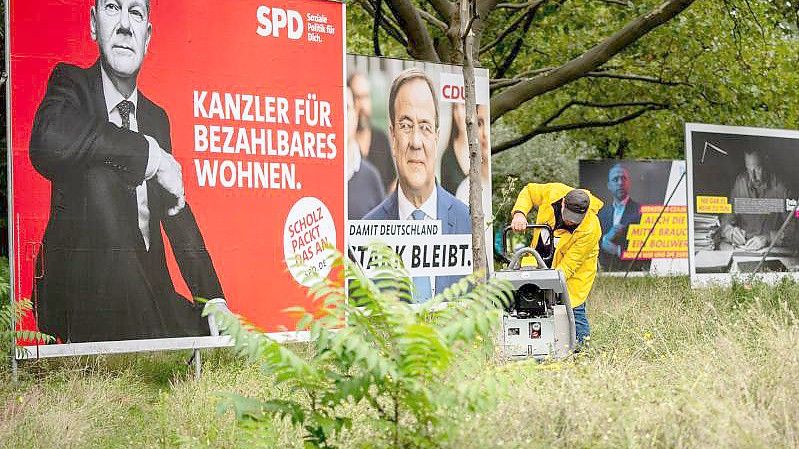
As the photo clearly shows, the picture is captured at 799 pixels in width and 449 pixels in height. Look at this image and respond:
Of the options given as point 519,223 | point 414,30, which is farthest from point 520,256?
point 414,30

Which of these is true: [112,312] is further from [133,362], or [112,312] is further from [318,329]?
[318,329]

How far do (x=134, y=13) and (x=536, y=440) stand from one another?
5990mm

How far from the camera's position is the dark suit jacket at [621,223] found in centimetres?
2627

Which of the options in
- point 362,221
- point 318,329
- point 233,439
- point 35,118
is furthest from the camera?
point 362,221

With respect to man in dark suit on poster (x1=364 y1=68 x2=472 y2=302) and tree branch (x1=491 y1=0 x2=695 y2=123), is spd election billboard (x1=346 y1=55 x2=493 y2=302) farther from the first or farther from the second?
tree branch (x1=491 y1=0 x2=695 y2=123)

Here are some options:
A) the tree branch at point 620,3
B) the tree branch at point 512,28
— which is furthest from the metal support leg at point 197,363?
the tree branch at point 620,3

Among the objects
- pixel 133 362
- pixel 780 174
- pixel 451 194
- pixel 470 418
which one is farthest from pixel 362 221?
pixel 780 174

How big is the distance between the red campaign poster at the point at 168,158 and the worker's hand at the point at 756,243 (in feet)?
31.4

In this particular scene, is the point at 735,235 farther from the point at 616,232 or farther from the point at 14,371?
the point at 14,371

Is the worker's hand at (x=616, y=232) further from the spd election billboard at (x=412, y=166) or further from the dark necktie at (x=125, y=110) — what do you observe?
the dark necktie at (x=125, y=110)

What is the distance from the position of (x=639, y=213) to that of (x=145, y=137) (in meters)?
17.8

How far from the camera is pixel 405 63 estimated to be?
1297cm

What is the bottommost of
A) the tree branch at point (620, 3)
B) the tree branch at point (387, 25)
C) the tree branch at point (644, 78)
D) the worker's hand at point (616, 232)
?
the worker's hand at point (616, 232)

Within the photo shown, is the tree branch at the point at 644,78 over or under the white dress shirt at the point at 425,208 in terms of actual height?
over
